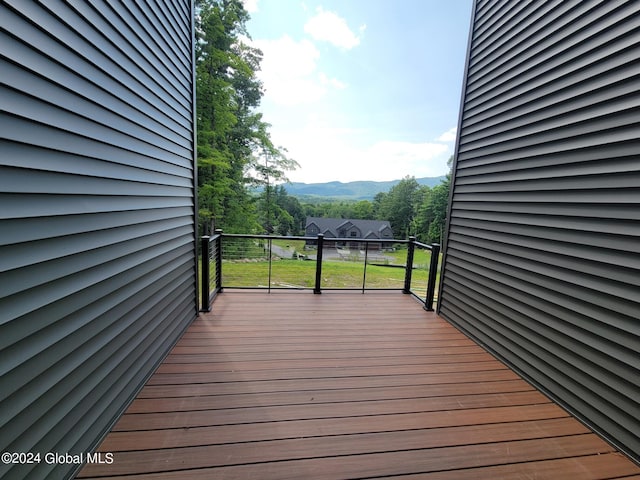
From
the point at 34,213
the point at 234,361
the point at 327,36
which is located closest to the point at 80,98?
the point at 34,213

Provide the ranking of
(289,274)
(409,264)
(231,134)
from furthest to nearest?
(231,134) → (289,274) → (409,264)

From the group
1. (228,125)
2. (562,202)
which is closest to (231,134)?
(228,125)

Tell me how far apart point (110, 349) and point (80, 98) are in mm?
1264

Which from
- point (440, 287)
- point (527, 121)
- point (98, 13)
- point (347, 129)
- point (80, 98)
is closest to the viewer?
point (80, 98)

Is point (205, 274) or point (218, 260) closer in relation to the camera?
point (205, 274)

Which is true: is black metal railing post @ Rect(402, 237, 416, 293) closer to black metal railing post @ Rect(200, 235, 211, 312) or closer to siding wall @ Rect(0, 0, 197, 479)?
black metal railing post @ Rect(200, 235, 211, 312)

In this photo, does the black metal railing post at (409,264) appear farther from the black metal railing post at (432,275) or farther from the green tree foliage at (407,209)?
the green tree foliage at (407,209)

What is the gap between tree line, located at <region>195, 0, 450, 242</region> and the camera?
848 centimetres

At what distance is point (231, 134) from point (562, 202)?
11.4 metres

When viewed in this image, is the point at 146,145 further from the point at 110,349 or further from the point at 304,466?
the point at 304,466

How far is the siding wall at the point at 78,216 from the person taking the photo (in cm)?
90

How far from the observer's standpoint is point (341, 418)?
160 centimetres

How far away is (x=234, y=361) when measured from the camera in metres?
2.13

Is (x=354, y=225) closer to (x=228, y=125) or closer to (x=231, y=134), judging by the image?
(x=231, y=134)
